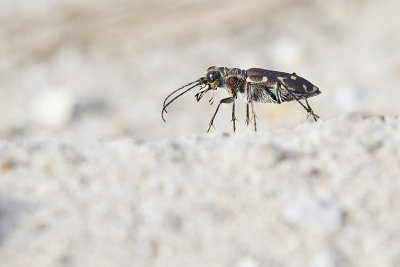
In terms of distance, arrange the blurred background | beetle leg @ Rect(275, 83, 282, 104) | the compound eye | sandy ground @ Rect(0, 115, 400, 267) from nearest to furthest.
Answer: sandy ground @ Rect(0, 115, 400, 267), beetle leg @ Rect(275, 83, 282, 104), the compound eye, the blurred background

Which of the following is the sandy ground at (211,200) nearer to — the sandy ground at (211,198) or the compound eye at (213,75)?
the sandy ground at (211,198)

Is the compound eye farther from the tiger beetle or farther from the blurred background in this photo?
the blurred background

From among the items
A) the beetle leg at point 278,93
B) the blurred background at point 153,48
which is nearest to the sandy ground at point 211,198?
the beetle leg at point 278,93

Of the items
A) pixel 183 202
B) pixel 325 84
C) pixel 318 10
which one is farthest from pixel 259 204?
pixel 318 10

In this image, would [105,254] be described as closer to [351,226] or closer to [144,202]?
[144,202]

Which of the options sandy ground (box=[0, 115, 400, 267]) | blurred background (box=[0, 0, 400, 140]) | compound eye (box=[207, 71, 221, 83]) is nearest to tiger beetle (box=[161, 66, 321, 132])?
compound eye (box=[207, 71, 221, 83])

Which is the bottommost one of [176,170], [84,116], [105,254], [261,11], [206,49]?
[105,254]

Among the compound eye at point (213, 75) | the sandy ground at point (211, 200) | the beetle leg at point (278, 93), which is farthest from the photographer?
the compound eye at point (213, 75)
